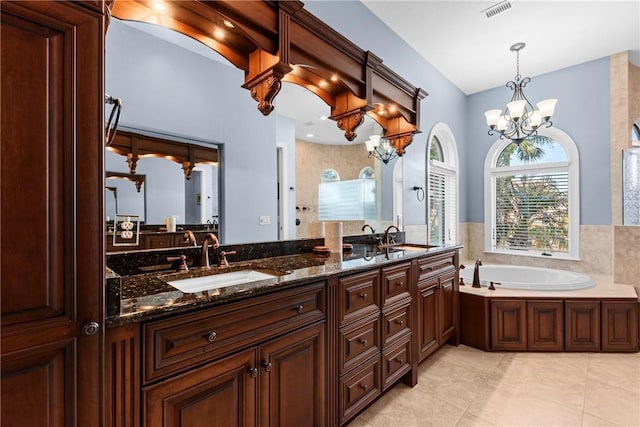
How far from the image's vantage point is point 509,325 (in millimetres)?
2789

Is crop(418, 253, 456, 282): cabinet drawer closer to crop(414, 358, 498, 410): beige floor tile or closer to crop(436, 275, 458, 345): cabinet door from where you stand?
crop(436, 275, 458, 345): cabinet door

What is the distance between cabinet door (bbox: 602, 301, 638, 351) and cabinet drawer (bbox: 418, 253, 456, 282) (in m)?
1.44

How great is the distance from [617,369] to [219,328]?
320cm

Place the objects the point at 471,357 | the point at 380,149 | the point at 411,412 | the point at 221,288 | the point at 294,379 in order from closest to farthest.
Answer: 1. the point at 221,288
2. the point at 294,379
3. the point at 411,412
4. the point at 471,357
5. the point at 380,149

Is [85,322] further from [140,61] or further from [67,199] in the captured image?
[140,61]

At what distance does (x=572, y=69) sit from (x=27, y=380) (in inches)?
225

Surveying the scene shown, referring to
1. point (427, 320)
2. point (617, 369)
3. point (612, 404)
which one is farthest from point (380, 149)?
point (617, 369)

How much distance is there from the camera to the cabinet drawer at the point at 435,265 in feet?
7.57

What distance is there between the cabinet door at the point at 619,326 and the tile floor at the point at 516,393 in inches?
3.7

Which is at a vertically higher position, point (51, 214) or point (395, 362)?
point (51, 214)

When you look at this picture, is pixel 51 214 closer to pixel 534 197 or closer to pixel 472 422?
pixel 472 422

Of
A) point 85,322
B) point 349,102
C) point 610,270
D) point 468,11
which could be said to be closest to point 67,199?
point 85,322

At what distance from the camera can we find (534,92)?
430 centimetres

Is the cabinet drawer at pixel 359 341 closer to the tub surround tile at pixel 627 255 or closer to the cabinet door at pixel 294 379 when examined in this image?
the cabinet door at pixel 294 379
